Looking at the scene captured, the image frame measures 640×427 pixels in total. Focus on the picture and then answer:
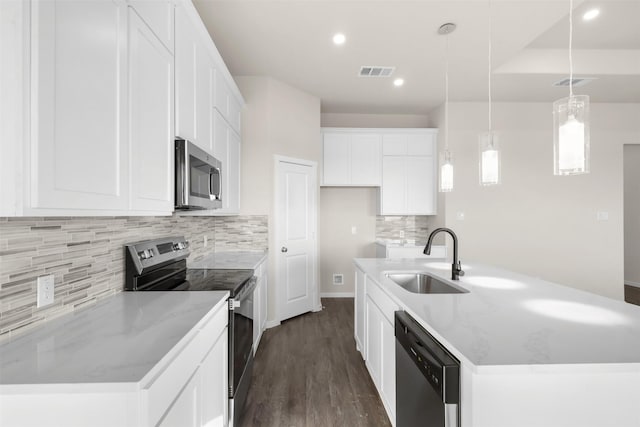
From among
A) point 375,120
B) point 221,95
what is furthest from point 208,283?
point 375,120

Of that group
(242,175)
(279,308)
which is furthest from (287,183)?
(279,308)

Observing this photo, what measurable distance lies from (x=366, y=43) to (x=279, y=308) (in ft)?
9.75

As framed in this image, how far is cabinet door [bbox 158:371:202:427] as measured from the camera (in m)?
1.03

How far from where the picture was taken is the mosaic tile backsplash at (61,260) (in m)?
1.11

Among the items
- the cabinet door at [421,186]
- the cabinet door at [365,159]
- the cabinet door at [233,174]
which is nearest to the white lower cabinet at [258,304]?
the cabinet door at [233,174]

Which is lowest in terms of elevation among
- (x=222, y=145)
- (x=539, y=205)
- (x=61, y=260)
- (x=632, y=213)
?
(x=61, y=260)

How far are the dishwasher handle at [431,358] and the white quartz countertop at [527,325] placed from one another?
41 mm

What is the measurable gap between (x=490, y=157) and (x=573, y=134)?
2.16 feet

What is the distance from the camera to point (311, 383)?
248 cm

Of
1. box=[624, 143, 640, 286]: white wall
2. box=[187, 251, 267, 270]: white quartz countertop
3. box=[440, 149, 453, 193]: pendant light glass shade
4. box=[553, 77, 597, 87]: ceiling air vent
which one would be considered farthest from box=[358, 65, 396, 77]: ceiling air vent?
box=[624, 143, 640, 286]: white wall

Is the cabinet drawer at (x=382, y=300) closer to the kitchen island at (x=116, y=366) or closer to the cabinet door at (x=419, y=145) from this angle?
the kitchen island at (x=116, y=366)

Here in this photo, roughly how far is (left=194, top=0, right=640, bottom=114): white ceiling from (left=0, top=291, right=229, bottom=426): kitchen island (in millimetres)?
2309

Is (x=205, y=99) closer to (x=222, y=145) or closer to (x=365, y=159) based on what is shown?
(x=222, y=145)

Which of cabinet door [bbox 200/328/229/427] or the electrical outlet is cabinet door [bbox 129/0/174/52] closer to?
the electrical outlet
